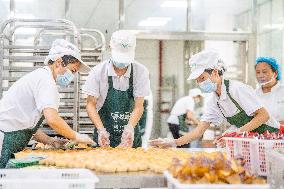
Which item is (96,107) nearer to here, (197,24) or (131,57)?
(131,57)

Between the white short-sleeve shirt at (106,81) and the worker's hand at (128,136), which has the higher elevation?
the white short-sleeve shirt at (106,81)

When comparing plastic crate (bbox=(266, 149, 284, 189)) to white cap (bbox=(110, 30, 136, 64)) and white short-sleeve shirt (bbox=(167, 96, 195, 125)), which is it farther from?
white short-sleeve shirt (bbox=(167, 96, 195, 125))

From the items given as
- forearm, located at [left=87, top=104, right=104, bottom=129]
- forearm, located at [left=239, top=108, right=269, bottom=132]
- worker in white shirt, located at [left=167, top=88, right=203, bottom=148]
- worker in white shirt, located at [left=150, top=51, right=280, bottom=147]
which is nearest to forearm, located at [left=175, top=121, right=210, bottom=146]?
worker in white shirt, located at [left=150, top=51, right=280, bottom=147]

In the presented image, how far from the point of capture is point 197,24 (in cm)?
1126

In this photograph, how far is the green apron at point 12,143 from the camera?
289cm

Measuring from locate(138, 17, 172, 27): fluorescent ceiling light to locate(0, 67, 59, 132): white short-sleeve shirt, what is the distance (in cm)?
800

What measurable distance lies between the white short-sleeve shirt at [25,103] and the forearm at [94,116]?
0.62m

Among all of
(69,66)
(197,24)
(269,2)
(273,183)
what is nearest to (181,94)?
(197,24)

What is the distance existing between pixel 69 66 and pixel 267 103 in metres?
2.22

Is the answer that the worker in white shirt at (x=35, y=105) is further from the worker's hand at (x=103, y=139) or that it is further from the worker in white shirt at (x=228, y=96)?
the worker in white shirt at (x=228, y=96)

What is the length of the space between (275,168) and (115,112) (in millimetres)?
1816

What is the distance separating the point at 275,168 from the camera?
2.15 metres

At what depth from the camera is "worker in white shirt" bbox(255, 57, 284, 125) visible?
14.1 ft

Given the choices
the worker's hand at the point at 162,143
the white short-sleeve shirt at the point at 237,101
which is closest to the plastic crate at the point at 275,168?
the white short-sleeve shirt at the point at 237,101
